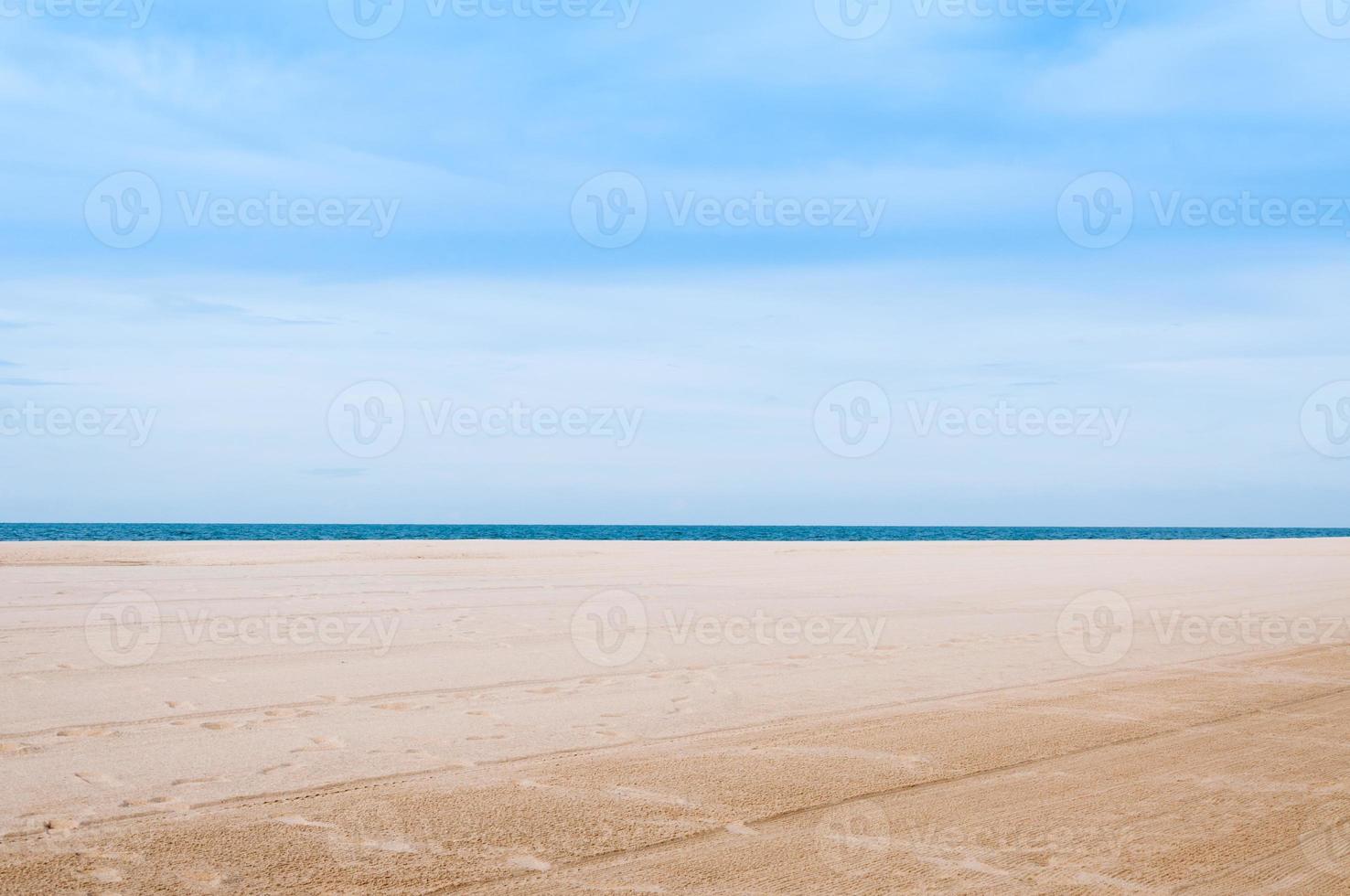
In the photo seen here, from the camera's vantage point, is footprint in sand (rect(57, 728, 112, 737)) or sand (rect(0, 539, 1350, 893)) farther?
footprint in sand (rect(57, 728, 112, 737))

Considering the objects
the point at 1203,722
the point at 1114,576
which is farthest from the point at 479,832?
the point at 1114,576

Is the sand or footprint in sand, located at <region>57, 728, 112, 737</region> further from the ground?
the sand

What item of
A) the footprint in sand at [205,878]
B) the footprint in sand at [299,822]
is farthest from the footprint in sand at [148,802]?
the footprint in sand at [205,878]

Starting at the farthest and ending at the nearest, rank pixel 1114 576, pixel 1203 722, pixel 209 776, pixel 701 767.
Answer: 1. pixel 1114 576
2. pixel 1203 722
3. pixel 701 767
4. pixel 209 776

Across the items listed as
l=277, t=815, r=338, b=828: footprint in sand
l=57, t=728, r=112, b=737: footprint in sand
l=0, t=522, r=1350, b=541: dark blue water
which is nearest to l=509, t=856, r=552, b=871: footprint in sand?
l=277, t=815, r=338, b=828: footprint in sand

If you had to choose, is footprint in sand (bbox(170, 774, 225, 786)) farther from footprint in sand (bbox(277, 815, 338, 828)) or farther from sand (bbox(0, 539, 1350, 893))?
footprint in sand (bbox(277, 815, 338, 828))

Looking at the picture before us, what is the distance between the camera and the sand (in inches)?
174

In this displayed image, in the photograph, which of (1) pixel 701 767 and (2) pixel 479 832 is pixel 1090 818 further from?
(2) pixel 479 832

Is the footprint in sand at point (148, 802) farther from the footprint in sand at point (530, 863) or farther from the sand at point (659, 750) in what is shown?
the footprint in sand at point (530, 863)

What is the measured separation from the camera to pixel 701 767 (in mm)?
6016

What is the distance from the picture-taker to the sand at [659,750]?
14.5 feet

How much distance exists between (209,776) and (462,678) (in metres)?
3.22

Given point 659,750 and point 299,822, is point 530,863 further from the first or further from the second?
point 659,750

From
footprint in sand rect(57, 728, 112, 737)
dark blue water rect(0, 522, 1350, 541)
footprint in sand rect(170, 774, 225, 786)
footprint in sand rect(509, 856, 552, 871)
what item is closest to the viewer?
footprint in sand rect(509, 856, 552, 871)
